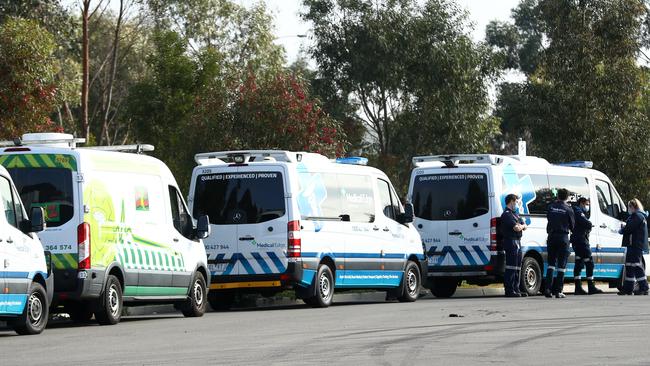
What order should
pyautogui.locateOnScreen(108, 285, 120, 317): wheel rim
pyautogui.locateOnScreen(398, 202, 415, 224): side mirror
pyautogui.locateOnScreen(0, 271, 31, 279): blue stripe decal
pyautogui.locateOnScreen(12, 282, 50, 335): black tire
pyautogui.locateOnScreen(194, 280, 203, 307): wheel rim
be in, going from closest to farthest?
pyautogui.locateOnScreen(0, 271, 31, 279): blue stripe decal
pyautogui.locateOnScreen(12, 282, 50, 335): black tire
pyautogui.locateOnScreen(108, 285, 120, 317): wheel rim
pyautogui.locateOnScreen(194, 280, 203, 307): wheel rim
pyautogui.locateOnScreen(398, 202, 415, 224): side mirror

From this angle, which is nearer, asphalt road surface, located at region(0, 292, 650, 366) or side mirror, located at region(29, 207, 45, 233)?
asphalt road surface, located at region(0, 292, 650, 366)

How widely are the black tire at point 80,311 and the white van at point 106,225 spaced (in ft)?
0.07

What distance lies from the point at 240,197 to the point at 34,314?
5.52 metres

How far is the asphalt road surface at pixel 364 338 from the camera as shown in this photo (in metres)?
13.1

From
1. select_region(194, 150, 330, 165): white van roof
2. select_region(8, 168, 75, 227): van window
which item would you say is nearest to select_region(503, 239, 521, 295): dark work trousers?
select_region(194, 150, 330, 165): white van roof

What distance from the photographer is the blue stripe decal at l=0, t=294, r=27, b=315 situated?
16281mm

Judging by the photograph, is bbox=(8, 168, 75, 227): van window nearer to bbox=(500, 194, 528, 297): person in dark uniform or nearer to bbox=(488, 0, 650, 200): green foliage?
bbox=(500, 194, 528, 297): person in dark uniform

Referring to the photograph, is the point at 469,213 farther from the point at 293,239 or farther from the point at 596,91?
the point at 596,91

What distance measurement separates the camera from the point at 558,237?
25.2 metres

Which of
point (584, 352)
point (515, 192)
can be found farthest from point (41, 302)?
point (515, 192)

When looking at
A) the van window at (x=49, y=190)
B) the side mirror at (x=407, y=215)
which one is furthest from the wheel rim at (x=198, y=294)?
the side mirror at (x=407, y=215)

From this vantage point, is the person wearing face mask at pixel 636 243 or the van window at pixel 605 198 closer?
the person wearing face mask at pixel 636 243

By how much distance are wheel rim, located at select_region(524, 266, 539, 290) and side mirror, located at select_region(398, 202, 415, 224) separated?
2.78 metres

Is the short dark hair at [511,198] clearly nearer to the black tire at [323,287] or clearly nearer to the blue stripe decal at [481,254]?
the blue stripe decal at [481,254]
